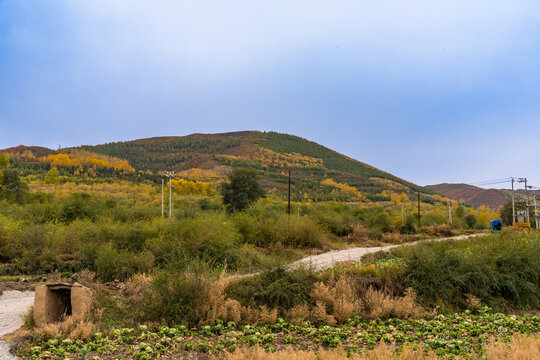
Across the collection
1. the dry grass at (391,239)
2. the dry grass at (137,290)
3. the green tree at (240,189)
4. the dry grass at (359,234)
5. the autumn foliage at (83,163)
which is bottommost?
the dry grass at (391,239)

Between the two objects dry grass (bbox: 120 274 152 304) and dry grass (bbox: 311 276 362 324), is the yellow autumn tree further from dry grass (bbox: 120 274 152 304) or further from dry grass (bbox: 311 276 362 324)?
dry grass (bbox: 311 276 362 324)

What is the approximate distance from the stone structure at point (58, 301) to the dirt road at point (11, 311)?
914 mm

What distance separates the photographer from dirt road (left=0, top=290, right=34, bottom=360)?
783 centimetres

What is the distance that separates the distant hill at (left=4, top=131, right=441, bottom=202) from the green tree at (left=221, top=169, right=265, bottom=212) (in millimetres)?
39922

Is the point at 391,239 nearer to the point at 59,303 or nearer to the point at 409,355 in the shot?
the point at 409,355

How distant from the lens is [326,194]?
96562mm

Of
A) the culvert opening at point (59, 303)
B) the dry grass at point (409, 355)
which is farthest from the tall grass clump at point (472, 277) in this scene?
the culvert opening at point (59, 303)

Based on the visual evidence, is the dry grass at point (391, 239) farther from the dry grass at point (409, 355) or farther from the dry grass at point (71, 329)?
the dry grass at point (71, 329)

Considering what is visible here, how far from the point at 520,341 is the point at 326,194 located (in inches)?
3549

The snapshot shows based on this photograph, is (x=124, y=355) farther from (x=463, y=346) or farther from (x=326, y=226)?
(x=326, y=226)

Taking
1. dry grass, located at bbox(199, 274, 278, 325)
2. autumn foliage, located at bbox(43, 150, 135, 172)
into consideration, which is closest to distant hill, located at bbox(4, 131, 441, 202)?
autumn foliage, located at bbox(43, 150, 135, 172)

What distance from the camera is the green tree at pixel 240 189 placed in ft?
164

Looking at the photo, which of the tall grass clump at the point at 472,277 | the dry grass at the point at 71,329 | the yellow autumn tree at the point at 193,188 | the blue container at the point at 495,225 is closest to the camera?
the dry grass at the point at 71,329

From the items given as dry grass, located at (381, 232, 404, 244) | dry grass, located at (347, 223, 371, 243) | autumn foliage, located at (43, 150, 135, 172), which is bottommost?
dry grass, located at (381, 232, 404, 244)
